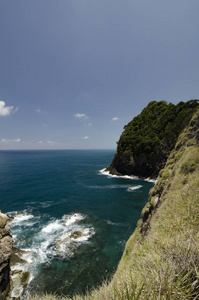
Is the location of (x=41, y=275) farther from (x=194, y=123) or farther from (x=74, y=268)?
(x=194, y=123)

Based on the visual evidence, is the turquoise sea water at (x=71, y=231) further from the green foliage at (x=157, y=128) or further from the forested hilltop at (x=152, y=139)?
the green foliage at (x=157, y=128)

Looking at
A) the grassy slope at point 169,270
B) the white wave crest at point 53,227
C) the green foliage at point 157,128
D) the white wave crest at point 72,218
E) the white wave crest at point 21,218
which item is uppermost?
the green foliage at point 157,128

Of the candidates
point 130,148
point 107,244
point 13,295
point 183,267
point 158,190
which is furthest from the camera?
point 130,148

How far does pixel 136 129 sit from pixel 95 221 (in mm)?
53087

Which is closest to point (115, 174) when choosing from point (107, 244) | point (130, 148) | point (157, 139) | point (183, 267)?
point (130, 148)

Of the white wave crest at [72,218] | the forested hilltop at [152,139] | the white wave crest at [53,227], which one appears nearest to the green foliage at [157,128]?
the forested hilltop at [152,139]

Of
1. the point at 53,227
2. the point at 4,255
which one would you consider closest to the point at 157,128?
the point at 53,227

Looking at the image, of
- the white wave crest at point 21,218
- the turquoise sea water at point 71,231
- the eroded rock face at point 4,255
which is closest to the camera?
the eroded rock face at point 4,255

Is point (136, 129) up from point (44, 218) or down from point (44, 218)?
up

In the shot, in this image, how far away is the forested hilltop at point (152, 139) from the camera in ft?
163

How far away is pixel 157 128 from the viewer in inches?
2244

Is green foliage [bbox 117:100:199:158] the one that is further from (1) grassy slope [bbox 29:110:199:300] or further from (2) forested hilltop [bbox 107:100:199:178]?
(1) grassy slope [bbox 29:110:199:300]

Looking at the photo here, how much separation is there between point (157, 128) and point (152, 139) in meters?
6.58

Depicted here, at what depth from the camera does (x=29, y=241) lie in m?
19.8
